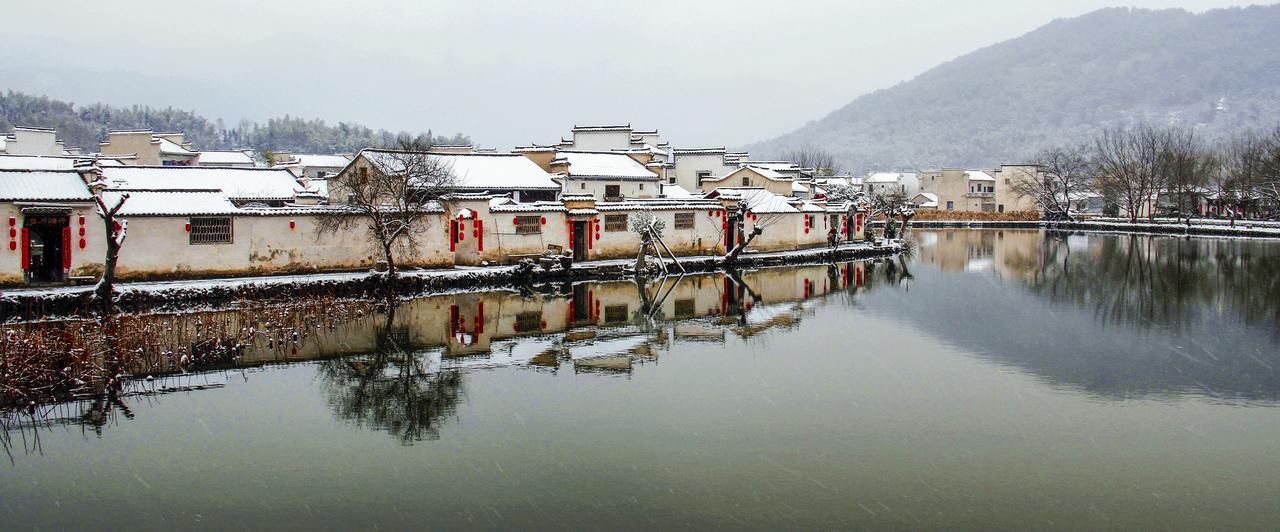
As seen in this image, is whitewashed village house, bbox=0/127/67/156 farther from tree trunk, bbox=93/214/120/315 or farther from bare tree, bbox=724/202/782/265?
bare tree, bbox=724/202/782/265

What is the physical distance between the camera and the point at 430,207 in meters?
24.7

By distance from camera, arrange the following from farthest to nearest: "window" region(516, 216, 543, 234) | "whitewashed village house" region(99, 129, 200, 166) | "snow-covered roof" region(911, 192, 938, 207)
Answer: "snow-covered roof" region(911, 192, 938, 207) < "whitewashed village house" region(99, 129, 200, 166) < "window" region(516, 216, 543, 234)

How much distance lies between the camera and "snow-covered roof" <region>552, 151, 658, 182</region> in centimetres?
3450

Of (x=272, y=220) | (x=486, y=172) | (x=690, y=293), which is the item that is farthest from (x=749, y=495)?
(x=486, y=172)

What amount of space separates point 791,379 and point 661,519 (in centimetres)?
555

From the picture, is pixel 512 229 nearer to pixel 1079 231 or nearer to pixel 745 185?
pixel 745 185

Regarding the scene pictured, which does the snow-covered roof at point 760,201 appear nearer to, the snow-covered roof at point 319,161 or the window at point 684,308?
the window at point 684,308

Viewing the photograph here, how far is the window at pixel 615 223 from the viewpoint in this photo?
28578 millimetres

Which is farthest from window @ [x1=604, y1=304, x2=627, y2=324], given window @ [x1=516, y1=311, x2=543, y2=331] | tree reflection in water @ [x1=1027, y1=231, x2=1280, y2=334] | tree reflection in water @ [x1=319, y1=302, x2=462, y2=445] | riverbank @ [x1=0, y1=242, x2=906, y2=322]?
tree reflection in water @ [x1=1027, y1=231, x2=1280, y2=334]

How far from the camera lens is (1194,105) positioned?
610 ft

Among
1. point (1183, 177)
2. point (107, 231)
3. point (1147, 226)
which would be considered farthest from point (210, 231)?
point (1183, 177)

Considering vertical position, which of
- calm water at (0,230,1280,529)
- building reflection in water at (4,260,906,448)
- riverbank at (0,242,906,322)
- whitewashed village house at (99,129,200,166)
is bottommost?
calm water at (0,230,1280,529)

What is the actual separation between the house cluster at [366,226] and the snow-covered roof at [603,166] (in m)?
0.07

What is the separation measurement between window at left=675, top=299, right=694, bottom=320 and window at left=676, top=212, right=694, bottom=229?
9147 mm
